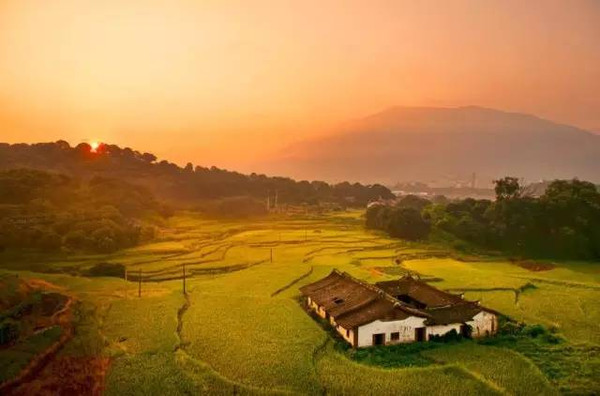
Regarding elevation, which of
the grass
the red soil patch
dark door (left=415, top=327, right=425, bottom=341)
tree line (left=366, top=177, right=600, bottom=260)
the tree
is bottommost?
the red soil patch

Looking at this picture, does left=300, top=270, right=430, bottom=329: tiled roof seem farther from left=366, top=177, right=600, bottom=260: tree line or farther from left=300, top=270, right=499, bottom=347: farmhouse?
left=366, top=177, right=600, bottom=260: tree line

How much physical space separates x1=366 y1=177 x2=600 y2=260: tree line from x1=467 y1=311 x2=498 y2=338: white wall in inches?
1414

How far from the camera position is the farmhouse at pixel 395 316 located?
26547mm

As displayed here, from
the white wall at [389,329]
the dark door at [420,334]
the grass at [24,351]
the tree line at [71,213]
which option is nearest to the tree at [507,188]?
the tree line at [71,213]

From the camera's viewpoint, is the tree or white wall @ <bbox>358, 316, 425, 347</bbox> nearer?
white wall @ <bbox>358, 316, 425, 347</bbox>

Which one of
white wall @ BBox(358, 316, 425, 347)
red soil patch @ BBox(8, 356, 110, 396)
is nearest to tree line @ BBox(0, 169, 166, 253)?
red soil patch @ BBox(8, 356, 110, 396)

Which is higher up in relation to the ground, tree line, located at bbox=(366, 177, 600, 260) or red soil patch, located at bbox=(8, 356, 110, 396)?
tree line, located at bbox=(366, 177, 600, 260)

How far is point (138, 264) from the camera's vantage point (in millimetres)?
46844

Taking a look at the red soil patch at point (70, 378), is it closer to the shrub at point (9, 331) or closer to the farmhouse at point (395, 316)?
the shrub at point (9, 331)

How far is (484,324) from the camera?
28422mm

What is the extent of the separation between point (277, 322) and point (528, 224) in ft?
150

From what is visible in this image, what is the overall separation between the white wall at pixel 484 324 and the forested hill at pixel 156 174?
89324mm

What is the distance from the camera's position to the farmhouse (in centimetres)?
2655

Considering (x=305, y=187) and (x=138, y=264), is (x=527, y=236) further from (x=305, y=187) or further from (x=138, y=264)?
(x=305, y=187)
